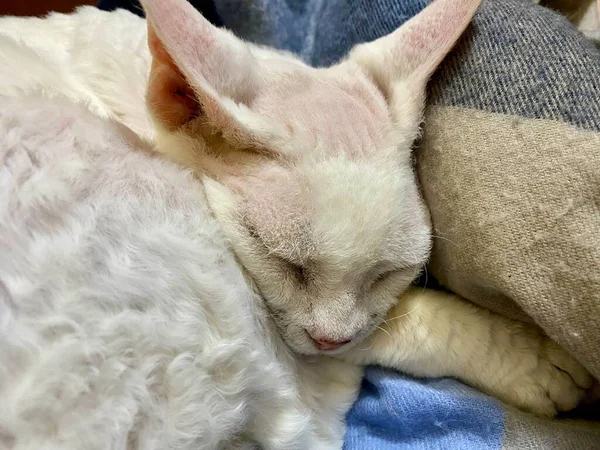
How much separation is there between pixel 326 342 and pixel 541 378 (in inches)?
11.5

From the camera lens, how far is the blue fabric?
773mm

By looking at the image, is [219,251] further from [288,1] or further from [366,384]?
[288,1]

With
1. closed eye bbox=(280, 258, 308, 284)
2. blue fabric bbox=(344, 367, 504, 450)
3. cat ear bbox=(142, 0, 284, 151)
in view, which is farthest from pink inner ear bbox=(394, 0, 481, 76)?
blue fabric bbox=(344, 367, 504, 450)

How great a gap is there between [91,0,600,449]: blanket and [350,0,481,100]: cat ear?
0.03 m

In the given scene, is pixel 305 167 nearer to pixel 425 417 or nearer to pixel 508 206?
pixel 508 206

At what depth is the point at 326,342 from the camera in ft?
2.45

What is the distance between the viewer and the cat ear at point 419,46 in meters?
0.79

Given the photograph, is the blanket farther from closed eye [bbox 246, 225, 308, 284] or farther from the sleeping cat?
closed eye [bbox 246, 225, 308, 284]

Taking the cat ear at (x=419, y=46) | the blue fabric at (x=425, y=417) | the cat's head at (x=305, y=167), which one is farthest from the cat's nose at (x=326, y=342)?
the cat ear at (x=419, y=46)

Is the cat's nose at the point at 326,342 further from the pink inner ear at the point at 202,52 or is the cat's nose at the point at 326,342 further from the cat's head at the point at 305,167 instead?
the pink inner ear at the point at 202,52

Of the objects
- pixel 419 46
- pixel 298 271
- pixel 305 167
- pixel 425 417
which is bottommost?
pixel 425 417

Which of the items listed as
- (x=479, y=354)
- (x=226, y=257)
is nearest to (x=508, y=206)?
(x=479, y=354)

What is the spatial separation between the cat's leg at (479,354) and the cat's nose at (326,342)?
0.07 meters

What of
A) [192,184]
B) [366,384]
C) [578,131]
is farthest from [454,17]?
[366,384]
